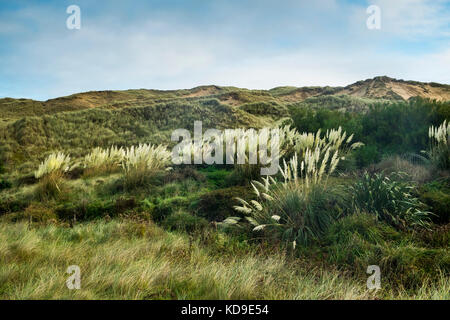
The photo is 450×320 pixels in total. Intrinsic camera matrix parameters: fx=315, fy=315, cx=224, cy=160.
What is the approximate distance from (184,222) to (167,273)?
6.98 feet

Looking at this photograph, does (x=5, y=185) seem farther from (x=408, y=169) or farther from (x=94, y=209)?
(x=408, y=169)

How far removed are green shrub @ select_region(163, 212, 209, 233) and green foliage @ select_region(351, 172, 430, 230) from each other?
2278 mm

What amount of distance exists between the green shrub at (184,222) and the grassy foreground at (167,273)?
605 mm

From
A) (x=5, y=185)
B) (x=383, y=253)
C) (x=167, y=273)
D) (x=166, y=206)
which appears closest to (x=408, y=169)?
(x=383, y=253)

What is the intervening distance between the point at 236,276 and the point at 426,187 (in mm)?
4469

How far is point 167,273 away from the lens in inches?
114

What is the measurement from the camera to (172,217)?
5.33 meters

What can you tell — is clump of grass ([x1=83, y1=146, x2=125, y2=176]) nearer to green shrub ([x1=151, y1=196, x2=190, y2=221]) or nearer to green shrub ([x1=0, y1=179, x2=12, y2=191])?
green shrub ([x1=0, y1=179, x2=12, y2=191])

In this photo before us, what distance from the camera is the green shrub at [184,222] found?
4.84 metres

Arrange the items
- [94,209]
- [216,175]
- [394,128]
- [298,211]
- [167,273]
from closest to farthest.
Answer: [167,273]
[298,211]
[94,209]
[216,175]
[394,128]

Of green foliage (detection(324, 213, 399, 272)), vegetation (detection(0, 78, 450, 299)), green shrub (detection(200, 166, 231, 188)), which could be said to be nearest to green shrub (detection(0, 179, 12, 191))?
vegetation (detection(0, 78, 450, 299))

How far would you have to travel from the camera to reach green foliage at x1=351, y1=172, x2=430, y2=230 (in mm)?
4355
